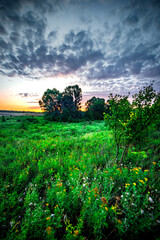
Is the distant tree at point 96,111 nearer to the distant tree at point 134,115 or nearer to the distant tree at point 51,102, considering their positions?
the distant tree at point 51,102

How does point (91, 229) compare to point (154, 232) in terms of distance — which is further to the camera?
point (91, 229)

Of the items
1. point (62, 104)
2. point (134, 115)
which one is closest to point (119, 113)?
point (134, 115)

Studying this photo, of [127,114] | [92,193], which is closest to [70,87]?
[127,114]

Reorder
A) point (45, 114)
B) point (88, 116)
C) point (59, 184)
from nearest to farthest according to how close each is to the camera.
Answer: point (59, 184)
point (45, 114)
point (88, 116)

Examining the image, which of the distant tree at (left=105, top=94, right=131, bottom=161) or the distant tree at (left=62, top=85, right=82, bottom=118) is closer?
the distant tree at (left=105, top=94, right=131, bottom=161)

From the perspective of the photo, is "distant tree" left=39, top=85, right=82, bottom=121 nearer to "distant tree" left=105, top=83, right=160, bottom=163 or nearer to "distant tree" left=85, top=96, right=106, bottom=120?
"distant tree" left=85, top=96, right=106, bottom=120

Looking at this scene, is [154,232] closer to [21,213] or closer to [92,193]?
[92,193]

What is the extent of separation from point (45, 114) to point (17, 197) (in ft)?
116

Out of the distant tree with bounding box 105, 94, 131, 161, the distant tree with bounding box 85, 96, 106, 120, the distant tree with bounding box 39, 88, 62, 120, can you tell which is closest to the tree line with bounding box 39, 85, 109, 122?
the distant tree with bounding box 39, 88, 62, 120

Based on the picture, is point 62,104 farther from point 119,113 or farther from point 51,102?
point 119,113

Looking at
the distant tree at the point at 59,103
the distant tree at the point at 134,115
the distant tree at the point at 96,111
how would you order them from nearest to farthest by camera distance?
the distant tree at the point at 134,115, the distant tree at the point at 59,103, the distant tree at the point at 96,111

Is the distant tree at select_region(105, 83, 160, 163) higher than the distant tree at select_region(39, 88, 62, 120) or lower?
lower

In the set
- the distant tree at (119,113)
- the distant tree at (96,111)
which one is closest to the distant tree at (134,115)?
the distant tree at (119,113)

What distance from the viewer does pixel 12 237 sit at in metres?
1.65
